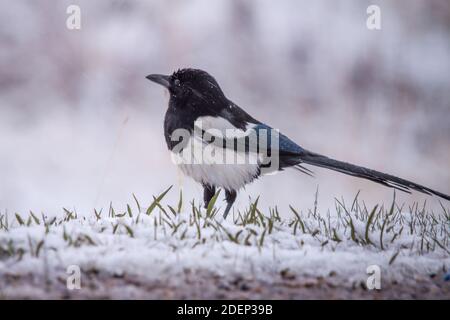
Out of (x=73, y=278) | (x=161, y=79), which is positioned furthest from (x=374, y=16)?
(x=73, y=278)

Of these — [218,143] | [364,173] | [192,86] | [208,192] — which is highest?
[192,86]

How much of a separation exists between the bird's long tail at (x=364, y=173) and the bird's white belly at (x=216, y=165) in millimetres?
317

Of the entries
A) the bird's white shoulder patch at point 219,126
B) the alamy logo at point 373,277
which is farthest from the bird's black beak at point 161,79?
the alamy logo at point 373,277

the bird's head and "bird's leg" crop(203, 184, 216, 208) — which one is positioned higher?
the bird's head

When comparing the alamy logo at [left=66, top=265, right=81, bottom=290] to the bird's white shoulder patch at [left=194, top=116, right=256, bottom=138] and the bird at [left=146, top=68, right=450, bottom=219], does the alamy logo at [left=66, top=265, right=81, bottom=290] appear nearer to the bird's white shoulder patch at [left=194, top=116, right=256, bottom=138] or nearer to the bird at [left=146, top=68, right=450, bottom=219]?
the bird at [left=146, top=68, right=450, bottom=219]

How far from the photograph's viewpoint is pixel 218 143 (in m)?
2.85

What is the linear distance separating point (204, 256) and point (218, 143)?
4.09ft

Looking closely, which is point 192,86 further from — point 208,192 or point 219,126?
point 208,192

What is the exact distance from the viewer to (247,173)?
2.98 meters

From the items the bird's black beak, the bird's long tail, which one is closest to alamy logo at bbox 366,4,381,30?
the bird's long tail

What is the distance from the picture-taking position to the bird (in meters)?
2.87

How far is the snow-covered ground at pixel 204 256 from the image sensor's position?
5.08 ft

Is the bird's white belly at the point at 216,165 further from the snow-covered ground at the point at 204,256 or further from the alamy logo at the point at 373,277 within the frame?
the alamy logo at the point at 373,277

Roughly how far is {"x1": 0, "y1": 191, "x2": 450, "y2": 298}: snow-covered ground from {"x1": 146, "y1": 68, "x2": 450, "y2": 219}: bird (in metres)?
0.75
